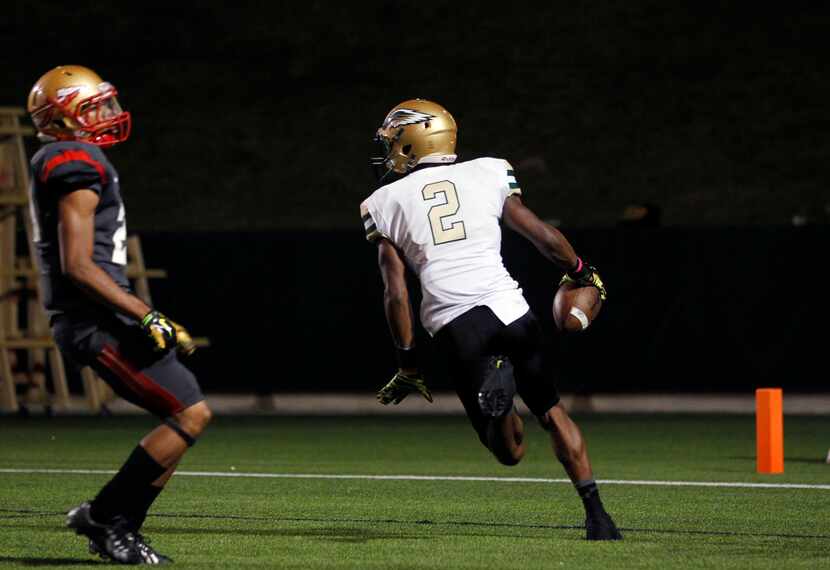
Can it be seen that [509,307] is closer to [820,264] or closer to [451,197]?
[451,197]

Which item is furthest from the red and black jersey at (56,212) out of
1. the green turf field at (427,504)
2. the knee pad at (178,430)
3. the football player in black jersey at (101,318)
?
the green turf field at (427,504)

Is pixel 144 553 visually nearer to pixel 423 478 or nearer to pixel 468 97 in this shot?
pixel 423 478

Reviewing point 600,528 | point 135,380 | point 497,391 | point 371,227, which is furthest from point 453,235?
point 135,380

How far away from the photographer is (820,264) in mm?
19375

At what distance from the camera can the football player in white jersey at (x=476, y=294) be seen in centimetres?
770

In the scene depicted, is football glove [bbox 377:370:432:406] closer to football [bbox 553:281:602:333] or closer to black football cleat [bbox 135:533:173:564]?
football [bbox 553:281:602:333]

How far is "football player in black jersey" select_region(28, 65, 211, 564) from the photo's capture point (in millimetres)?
6668

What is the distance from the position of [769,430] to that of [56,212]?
19.4 ft

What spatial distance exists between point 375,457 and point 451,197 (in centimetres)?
557

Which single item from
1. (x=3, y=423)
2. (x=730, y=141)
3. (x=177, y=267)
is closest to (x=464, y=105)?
(x=730, y=141)

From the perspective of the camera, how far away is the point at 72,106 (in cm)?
694

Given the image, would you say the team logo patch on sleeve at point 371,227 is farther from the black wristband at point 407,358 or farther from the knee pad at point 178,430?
the knee pad at point 178,430

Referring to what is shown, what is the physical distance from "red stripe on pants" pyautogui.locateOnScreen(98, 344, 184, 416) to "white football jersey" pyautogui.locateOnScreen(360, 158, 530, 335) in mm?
1465

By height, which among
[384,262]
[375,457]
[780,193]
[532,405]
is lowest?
[780,193]
